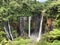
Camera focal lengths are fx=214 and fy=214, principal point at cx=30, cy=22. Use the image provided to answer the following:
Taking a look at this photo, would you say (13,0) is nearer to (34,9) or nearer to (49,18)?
(34,9)

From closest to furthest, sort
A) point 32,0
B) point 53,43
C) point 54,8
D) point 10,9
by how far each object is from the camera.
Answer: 1. point 53,43
2. point 54,8
3. point 10,9
4. point 32,0

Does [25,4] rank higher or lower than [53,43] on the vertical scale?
higher

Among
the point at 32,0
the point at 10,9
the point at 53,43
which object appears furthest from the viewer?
the point at 32,0

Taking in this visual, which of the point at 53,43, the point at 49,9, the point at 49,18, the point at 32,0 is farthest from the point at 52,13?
the point at 53,43

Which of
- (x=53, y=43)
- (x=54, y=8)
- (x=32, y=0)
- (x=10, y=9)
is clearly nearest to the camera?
(x=53, y=43)

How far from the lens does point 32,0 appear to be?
16.2 metres

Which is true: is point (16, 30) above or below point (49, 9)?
below

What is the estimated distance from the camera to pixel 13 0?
15750 mm

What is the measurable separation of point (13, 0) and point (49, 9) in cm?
309

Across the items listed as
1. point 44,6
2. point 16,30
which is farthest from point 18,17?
point 44,6

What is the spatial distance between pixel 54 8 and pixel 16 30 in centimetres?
398

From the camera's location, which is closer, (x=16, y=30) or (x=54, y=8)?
(x=54, y=8)

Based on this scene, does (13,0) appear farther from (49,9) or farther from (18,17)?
(49,9)

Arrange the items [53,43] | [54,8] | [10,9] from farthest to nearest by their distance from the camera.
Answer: [10,9], [54,8], [53,43]
